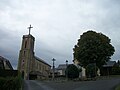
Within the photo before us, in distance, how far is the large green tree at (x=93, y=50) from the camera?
185ft

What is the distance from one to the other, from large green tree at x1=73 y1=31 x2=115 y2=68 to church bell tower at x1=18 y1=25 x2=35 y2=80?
34552 mm

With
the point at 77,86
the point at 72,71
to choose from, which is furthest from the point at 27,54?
the point at 77,86

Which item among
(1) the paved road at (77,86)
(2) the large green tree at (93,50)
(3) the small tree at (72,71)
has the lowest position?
(1) the paved road at (77,86)

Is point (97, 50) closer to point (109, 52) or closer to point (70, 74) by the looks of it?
point (109, 52)

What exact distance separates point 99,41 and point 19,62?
44.7 m

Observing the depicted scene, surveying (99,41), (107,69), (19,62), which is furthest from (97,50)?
(19,62)

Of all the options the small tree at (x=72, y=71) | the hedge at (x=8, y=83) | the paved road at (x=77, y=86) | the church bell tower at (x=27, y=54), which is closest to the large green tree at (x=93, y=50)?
the small tree at (x=72, y=71)

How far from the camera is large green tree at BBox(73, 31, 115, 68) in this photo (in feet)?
185

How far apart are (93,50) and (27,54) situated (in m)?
41.4

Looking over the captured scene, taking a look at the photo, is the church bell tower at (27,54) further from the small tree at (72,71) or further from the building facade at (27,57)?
the small tree at (72,71)

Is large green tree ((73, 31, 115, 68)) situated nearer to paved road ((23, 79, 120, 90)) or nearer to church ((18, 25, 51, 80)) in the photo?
paved road ((23, 79, 120, 90))

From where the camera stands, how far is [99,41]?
57.4 metres

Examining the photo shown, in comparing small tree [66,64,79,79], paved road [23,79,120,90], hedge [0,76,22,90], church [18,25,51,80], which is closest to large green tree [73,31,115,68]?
small tree [66,64,79,79]

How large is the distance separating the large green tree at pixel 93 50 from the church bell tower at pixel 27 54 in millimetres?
34552
